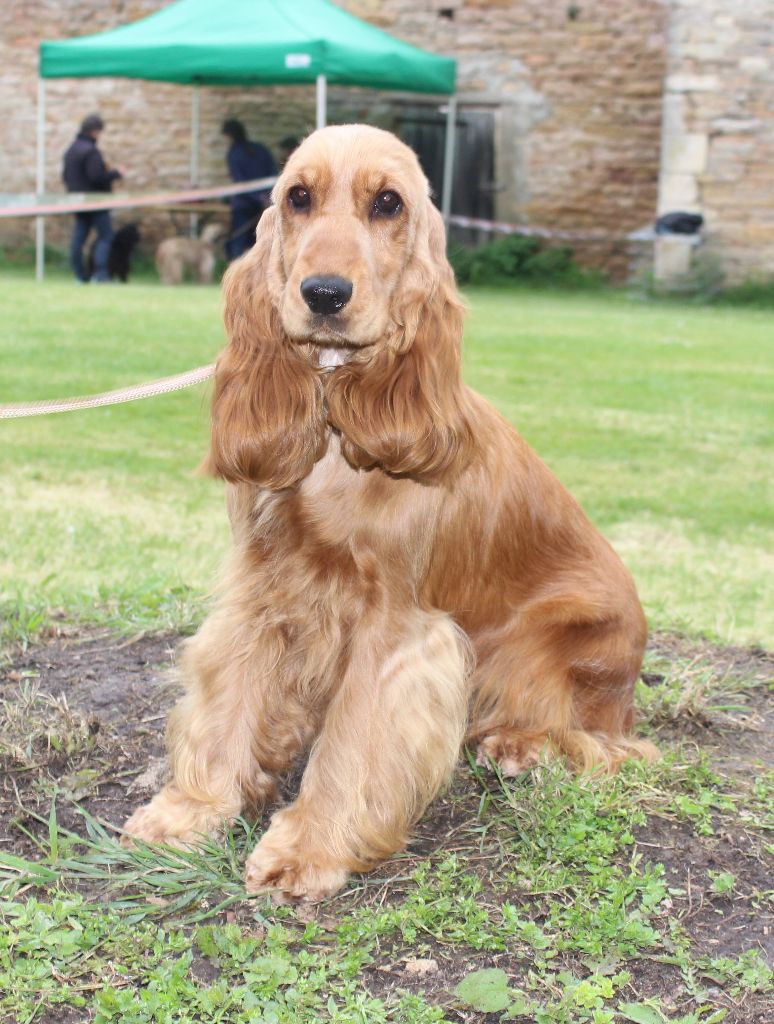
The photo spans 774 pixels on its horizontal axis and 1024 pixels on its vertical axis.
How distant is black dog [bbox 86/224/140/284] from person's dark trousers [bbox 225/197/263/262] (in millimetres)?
1545

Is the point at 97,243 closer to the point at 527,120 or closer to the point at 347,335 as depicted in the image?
the point at 527,120

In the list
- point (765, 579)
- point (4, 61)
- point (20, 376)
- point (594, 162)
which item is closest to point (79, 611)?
point (765, 579)

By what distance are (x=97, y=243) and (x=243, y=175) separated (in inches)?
111

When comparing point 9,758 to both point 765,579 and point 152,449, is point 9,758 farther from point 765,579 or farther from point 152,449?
point 152,449

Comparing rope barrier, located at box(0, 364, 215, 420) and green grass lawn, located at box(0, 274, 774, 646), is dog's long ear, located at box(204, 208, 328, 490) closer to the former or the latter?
green grass lawn, located at box(0, 274, 774, 646)

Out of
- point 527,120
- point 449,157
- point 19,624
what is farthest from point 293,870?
point 527,120

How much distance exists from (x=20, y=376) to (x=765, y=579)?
6277 millimetres

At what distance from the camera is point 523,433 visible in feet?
28.6

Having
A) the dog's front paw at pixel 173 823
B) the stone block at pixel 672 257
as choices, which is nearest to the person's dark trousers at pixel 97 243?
the stone block at pixel 672 257

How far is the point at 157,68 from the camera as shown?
55.1 ft

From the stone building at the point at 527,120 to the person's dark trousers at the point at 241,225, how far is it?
6.68ft

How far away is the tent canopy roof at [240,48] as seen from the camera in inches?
652

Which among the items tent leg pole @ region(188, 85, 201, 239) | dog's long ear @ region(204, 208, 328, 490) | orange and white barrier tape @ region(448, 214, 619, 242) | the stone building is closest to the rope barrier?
dog's long ear @ region(204, 208, 328, 490)

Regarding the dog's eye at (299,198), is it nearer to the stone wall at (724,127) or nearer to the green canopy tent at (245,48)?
the green canopy tent at (245,48)
